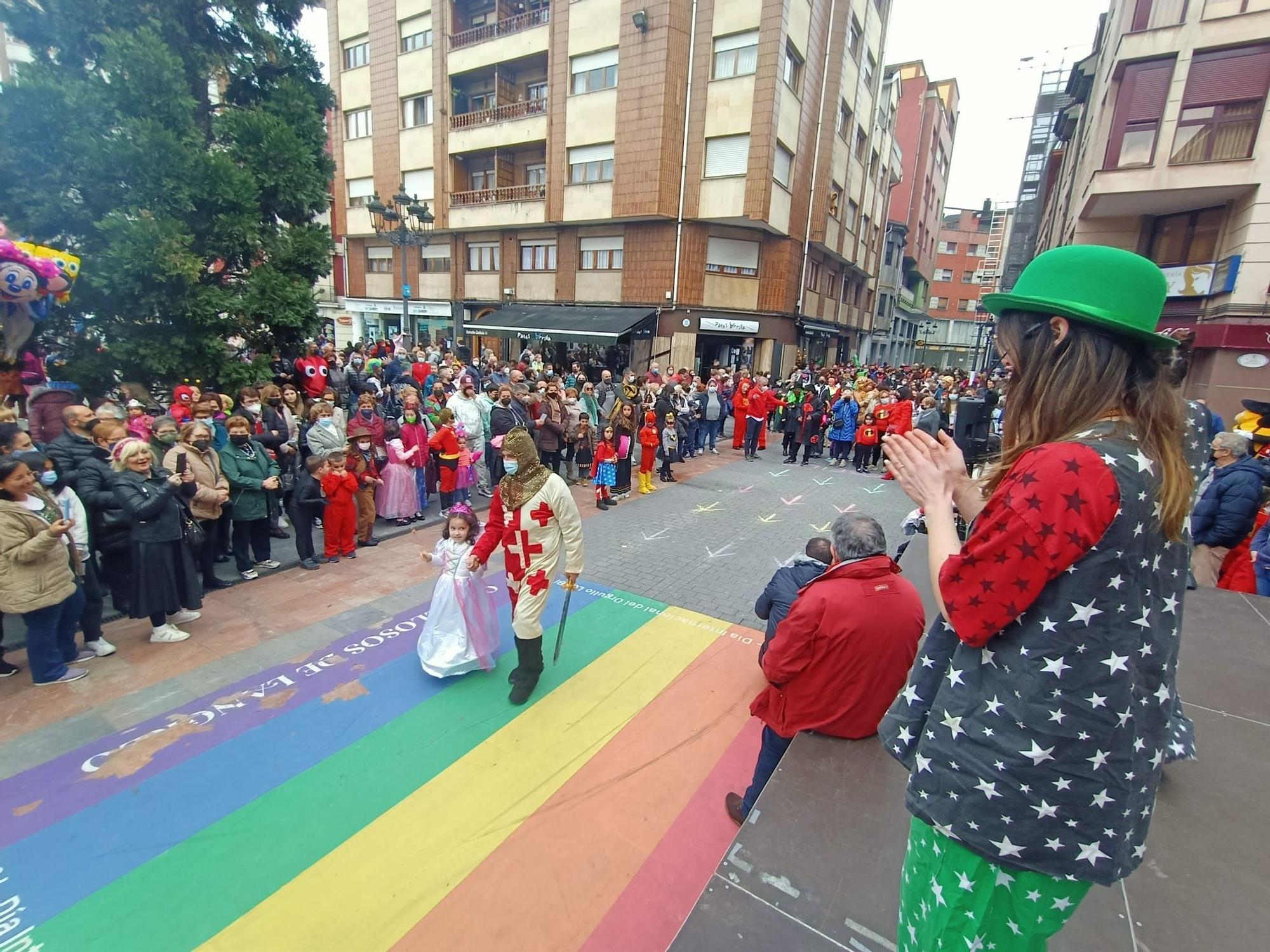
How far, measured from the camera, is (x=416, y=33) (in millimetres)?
26328

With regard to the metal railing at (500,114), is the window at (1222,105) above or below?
below

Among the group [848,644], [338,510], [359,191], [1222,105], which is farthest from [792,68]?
[848,644]

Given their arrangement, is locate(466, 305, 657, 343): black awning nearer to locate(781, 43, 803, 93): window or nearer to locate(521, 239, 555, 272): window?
locate(521, 239, 555, 272): window

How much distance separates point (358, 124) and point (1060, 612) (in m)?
36.0

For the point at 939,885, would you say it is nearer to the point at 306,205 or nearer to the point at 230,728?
the point at 230,728

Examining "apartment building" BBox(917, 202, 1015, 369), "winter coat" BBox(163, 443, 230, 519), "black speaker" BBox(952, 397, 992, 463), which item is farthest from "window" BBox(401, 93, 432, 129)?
"apartment building" BBox(917, 202, 1015, 369)

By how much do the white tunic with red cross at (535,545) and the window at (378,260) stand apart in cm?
2986

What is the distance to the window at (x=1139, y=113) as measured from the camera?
15578mm

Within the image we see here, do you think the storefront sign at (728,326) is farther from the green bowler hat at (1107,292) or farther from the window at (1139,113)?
the green bowler hat at (1107,292)

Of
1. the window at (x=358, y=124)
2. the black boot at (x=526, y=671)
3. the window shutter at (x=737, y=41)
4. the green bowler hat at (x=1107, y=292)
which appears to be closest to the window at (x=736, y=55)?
the window shutter at (x=737, y=41)

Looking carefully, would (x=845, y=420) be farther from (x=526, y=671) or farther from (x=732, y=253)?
(x=732, y=253)

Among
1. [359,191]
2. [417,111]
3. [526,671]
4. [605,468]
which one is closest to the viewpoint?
[526,671]

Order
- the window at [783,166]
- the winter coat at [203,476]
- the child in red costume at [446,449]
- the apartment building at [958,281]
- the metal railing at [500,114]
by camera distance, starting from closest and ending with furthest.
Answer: the winter coat at [203,476] < the child in red costume at [446,449] < the window at [783,166] < the metal railing at [500,114] < the apartment building at [958,281]

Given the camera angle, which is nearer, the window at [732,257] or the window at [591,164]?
the window at [591,164]
